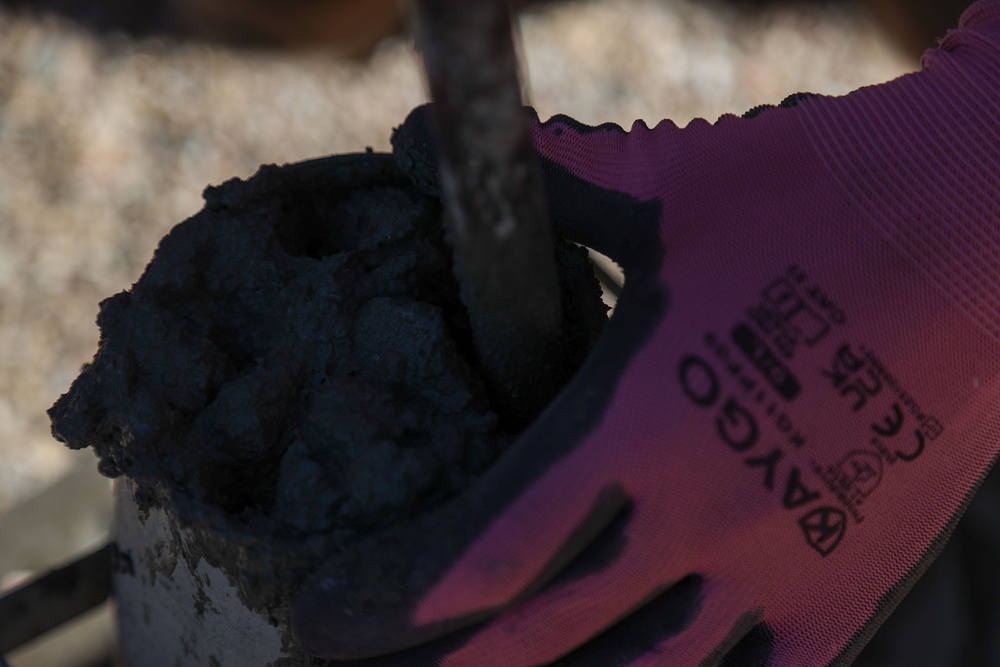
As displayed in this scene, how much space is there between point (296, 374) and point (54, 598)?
0.57m

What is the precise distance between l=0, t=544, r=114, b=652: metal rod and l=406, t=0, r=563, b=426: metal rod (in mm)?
671

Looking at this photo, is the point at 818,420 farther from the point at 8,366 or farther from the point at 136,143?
the point at 136,143

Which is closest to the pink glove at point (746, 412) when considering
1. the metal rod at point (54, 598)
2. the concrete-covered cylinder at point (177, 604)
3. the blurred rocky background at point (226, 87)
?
the concrete-covered cylinder at point (177, 604)

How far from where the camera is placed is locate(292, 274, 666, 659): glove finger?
74cm

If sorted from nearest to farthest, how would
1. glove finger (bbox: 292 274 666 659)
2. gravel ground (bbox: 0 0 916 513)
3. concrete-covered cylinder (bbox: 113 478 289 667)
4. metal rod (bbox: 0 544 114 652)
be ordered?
glove finger (bbox: 292 274 666 659), concrete-covered cylinder (bbox: 113 478 289 667), metal rod (bbox: 0 544 114 652), gravel ground (bbox: 0 0 916 513)

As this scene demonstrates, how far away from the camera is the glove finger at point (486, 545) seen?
29.3 inches

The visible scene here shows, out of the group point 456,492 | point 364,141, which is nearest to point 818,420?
point 456,492

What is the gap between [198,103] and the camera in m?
2.45

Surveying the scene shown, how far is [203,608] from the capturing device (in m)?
0.88

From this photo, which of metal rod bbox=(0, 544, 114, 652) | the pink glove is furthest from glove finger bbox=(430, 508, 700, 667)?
metal rod bbox=(0, 544, 114, 652)

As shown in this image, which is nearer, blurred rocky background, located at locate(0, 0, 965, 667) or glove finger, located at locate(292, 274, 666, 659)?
glove finger, located at locate(292, 274, 666, 659)

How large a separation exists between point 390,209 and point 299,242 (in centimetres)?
12

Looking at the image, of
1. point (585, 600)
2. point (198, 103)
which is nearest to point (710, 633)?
point (585, 600)

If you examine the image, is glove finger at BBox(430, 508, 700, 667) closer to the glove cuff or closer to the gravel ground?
the glove cuff
